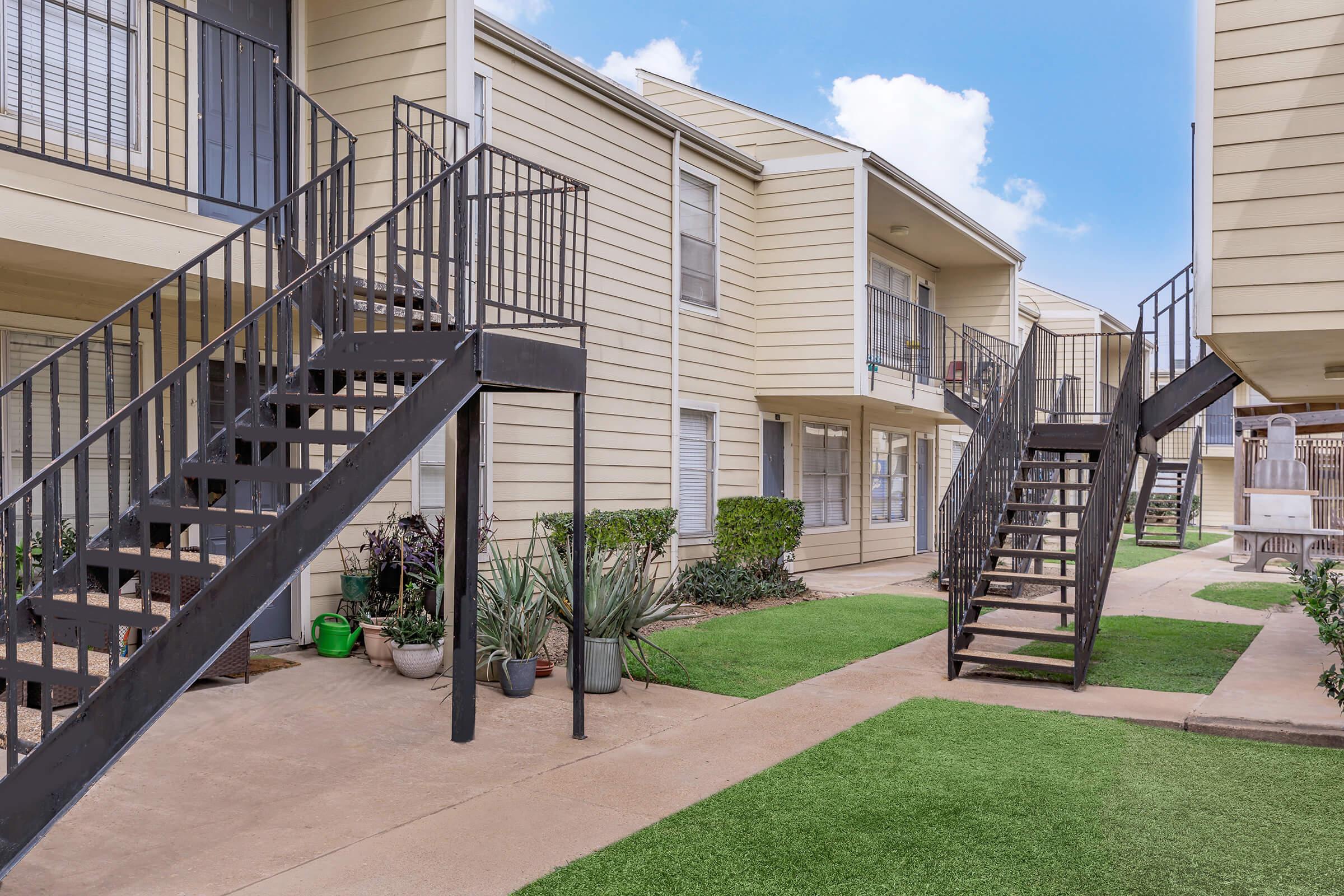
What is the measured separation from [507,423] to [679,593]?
3.20 meters

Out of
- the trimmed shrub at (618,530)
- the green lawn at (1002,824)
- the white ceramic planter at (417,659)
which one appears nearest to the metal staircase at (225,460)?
→ the white ceramic planter at (417,659)

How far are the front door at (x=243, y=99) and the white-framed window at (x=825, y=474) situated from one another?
8404mm

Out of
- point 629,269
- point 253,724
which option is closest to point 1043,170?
point 629,269

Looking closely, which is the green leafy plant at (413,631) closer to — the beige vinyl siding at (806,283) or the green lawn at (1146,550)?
the beige vinyl siding at (806,283)

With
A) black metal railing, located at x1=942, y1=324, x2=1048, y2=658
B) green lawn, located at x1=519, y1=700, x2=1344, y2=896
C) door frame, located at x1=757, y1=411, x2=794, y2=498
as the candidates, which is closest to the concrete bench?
door frame, located at x1=757, y1=411, x2=794, y2=498

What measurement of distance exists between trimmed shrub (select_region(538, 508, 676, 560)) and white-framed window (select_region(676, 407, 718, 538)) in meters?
1.49

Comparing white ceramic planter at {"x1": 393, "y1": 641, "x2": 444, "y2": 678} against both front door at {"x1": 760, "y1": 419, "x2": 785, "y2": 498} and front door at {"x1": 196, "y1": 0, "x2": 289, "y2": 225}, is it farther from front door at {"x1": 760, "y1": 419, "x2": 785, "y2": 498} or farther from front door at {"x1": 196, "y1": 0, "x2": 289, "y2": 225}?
front door at {"x1": 760, "y1": 419, "x2": 785, "y2": 498}

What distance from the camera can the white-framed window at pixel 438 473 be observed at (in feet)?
28.9

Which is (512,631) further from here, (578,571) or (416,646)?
(578,571)

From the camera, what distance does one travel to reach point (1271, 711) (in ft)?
20.2

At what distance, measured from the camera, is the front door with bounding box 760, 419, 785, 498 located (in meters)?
13.6

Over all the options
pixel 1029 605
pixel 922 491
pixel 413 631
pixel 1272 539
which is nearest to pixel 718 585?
pixel 1029 605

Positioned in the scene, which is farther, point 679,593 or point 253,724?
point 679,593

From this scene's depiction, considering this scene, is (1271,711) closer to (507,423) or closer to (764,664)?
(764,664)
